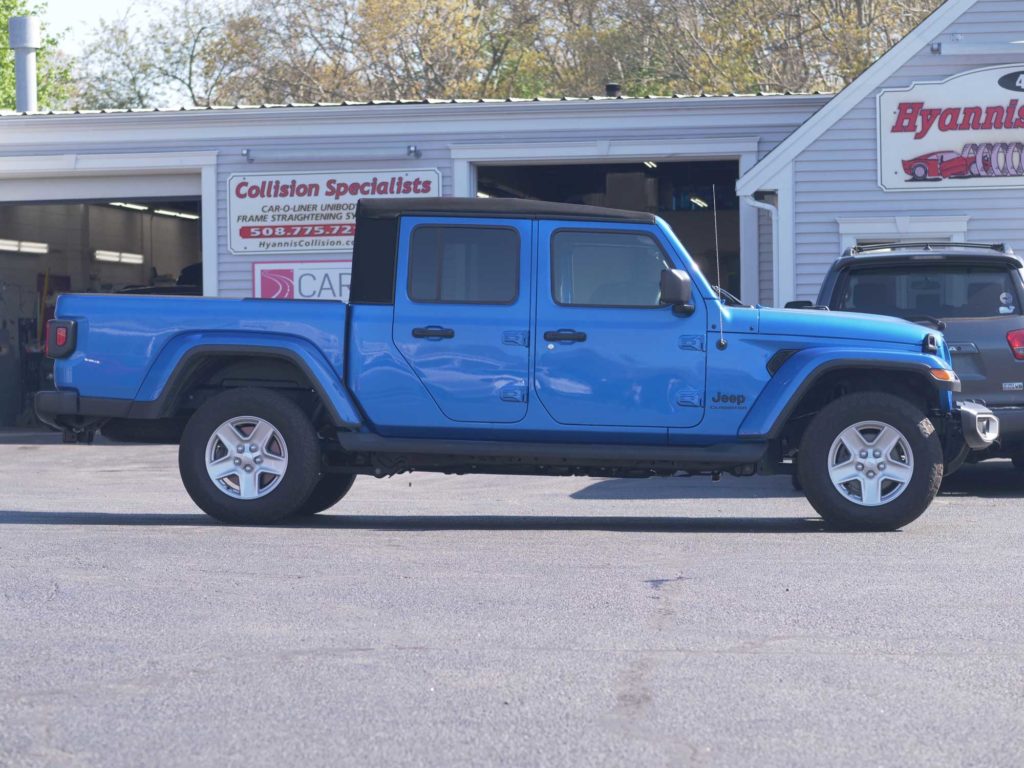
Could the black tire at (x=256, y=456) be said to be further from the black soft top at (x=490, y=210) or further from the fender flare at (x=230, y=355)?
the black soft top at (x=490, y=210)

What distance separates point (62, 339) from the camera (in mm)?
9633

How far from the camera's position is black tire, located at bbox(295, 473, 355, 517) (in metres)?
10.3

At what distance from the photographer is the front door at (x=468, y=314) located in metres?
9.38

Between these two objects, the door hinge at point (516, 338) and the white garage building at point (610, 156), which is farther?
the white garage building at point (610, 156)

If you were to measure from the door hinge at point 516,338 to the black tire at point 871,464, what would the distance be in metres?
1.82

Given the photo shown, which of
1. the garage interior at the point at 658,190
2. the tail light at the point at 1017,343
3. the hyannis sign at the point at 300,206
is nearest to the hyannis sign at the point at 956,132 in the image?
the garage interior at the point at 658,190

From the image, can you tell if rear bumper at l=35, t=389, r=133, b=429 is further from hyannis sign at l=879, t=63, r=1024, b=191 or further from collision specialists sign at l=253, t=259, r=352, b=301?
hyannis sign at l=879, t=63, r=1024, b=191

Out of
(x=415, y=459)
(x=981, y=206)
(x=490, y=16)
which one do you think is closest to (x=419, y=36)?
(x=490, y=16)

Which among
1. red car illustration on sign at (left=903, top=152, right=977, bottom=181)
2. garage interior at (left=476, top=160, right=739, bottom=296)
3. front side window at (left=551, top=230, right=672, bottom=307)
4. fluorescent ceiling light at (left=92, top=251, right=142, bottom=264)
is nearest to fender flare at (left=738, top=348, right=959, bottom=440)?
front side window at (left=551, top=230, right=672, bottom=307)

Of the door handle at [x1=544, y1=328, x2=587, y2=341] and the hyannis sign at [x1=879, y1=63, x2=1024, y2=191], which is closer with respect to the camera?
the door handle at [x1=544, y1=328, x2=587, y2=341]

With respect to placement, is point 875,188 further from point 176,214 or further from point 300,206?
point 176,214

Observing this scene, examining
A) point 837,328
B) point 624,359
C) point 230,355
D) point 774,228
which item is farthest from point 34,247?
point 837,328

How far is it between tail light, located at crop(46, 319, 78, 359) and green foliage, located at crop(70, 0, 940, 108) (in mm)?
29957

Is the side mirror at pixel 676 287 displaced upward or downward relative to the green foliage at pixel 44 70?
downward
